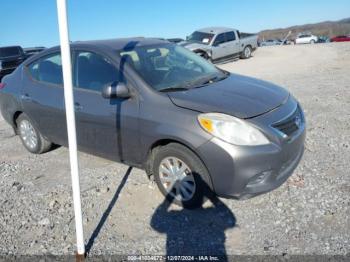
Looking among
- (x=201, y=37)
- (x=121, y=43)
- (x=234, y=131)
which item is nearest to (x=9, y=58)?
(x=201, y=37)

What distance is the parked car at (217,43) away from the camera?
645 inches

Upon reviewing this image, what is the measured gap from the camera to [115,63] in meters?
3.94

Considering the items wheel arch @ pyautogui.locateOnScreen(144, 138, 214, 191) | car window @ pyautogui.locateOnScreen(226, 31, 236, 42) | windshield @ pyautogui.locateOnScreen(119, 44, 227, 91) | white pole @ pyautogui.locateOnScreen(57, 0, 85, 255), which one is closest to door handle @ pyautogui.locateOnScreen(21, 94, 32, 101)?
windshield @ pyautogui.locateOnScreen(119, 44, 227, 91)

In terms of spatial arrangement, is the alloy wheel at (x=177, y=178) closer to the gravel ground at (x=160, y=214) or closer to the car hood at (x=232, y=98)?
the gravel ground at (x=160, y=214)

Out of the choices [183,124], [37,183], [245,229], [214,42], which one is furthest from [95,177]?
[214,42]

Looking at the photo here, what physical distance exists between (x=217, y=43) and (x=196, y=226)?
48.6 ft

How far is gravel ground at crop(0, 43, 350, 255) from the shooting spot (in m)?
3.04

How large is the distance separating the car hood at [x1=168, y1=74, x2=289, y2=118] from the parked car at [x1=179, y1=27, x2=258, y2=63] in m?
11.8

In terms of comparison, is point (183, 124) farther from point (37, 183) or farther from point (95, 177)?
point (37, 183)

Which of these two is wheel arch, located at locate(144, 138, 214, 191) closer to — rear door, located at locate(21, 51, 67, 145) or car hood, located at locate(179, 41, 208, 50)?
rear door, located at locate(21, 51, 67, 145)

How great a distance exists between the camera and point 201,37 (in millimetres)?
17016

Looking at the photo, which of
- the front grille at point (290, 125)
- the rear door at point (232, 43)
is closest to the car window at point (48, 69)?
the front grille at point (290, 125)

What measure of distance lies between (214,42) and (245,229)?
1463 centimetres

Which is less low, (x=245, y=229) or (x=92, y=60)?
(x=92, y=60)
